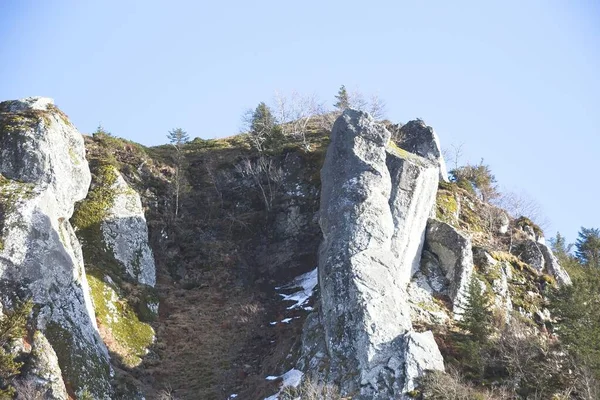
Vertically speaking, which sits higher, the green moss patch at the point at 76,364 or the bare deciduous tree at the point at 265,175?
the bare deciduous tree at the point at 265,175

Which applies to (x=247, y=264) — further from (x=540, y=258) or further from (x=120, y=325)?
(x=540, y=258)

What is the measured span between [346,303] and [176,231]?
21.3 m

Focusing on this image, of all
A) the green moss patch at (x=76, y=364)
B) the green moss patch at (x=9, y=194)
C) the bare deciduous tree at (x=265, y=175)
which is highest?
the bare deciduous tree at (x=265, y=175)

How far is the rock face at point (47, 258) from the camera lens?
103ft

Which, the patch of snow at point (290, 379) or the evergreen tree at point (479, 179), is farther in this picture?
the evergreen tree at point (479, 179)

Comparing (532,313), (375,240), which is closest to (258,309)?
(375,240)

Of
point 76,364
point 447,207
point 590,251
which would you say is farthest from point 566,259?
point 76,364

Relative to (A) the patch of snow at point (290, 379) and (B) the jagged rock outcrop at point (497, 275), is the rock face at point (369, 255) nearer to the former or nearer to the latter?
(A) the patch of snow at point (290, 379)

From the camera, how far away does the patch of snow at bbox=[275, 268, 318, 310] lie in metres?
43.1

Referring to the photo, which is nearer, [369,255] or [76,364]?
[76,364]

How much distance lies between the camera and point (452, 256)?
43031 millimetres

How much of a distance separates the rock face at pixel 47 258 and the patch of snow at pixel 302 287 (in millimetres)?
14041

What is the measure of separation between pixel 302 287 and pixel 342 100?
4007cm

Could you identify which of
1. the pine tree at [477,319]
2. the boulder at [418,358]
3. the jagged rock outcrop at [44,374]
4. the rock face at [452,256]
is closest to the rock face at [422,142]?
the rock face at [452,256]
